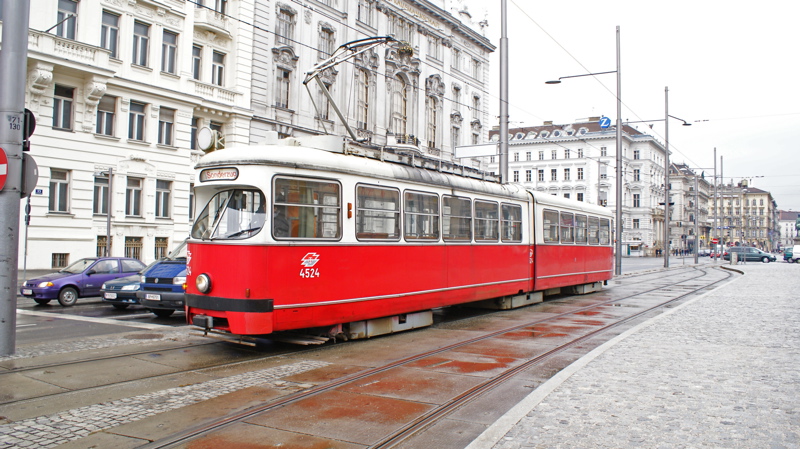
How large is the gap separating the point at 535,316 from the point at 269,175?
7880 millimetres

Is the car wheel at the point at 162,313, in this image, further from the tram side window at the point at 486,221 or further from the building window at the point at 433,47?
the building window at the point at 433,47

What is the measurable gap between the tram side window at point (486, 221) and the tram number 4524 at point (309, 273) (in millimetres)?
4987

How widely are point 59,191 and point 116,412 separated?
20.5m

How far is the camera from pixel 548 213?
1677cm

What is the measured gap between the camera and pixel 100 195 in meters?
24.8

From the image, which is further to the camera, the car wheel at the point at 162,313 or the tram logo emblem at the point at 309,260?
the car wheel at the point at 162,313

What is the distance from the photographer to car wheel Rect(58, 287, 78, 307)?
16.2m

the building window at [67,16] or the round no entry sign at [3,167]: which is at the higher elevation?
the building window at [67,16]

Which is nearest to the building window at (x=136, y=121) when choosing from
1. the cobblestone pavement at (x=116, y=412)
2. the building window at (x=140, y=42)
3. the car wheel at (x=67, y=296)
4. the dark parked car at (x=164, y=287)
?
the building window at (x=140, y=42)

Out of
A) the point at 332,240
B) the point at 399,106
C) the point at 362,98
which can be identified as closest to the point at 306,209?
the point at 332,240

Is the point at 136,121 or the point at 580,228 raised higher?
the point at 136,121

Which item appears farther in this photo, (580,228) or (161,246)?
(161,246)

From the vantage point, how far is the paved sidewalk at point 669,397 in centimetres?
506

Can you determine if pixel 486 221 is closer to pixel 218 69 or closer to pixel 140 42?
pixel 140 42
